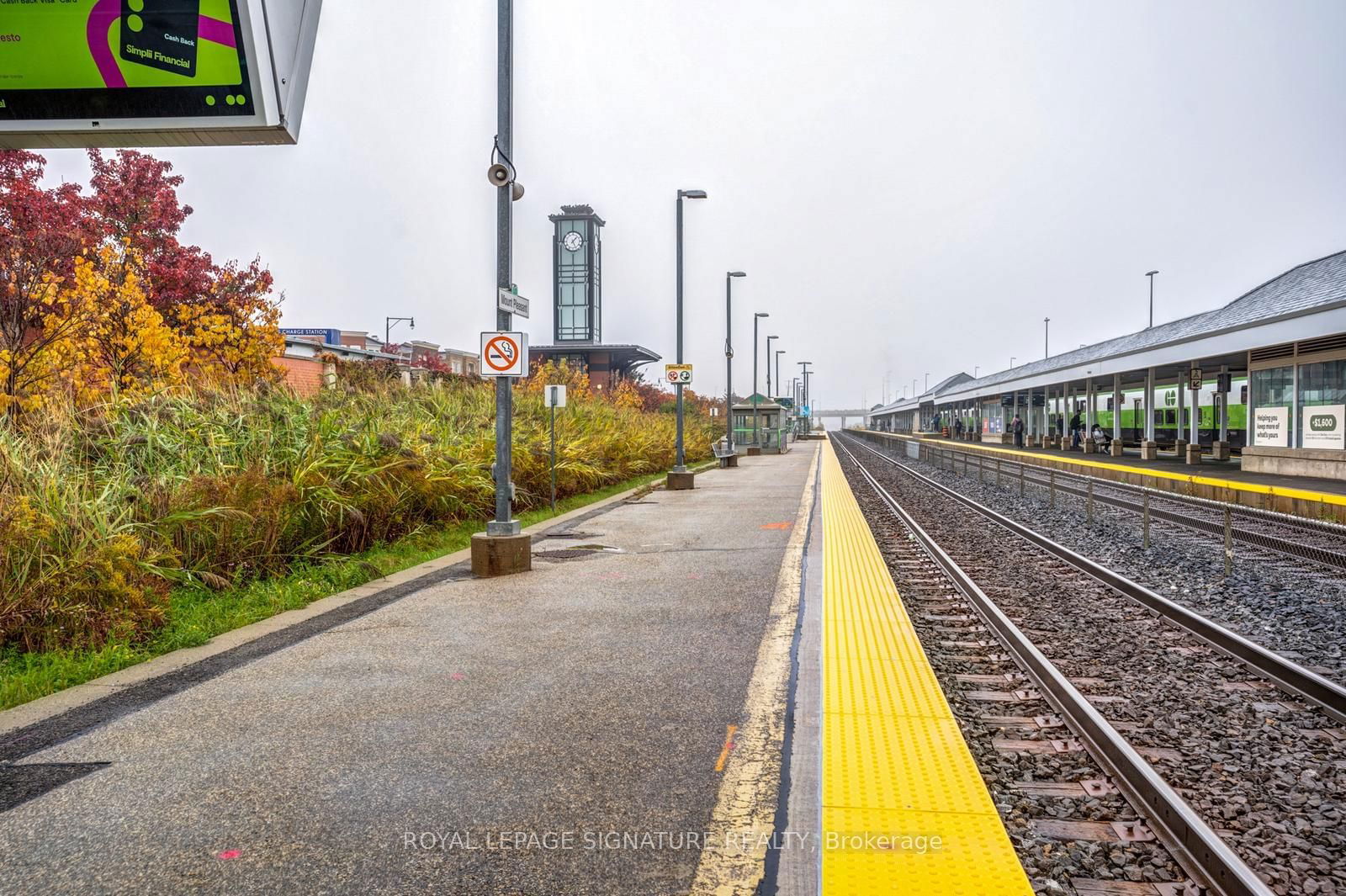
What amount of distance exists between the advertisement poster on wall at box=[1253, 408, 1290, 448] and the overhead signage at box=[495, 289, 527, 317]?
19.9 m

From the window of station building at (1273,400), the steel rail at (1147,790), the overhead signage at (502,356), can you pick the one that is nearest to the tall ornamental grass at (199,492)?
the overhead signage at (502,356)

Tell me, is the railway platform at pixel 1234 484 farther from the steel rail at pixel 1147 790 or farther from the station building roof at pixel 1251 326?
the steel rail at pixel 1147 790

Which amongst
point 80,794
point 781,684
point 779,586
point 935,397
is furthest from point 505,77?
point 935,397

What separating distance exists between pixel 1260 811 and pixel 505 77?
8.62m

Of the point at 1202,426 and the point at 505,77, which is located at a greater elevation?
the point at 505,77

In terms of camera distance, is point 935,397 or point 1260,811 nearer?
point 1260,811

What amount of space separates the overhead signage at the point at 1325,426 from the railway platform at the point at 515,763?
17.2m

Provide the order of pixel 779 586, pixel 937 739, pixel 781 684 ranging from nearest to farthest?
pixel 937 739 < pixel 781 684 < pixel 779 586

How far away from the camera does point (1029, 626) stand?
6.82 metres

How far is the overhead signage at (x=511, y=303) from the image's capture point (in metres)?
8.90

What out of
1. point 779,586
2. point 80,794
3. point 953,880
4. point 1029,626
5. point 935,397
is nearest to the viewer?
point 953,880

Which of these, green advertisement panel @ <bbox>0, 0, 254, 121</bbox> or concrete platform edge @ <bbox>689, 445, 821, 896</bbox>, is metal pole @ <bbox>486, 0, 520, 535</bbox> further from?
green advertisement panel @ <bbox>0, 0, 254, 121</bbox>

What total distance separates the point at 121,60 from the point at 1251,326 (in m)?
24.1

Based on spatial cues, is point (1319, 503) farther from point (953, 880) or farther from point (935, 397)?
point (935, 397)
